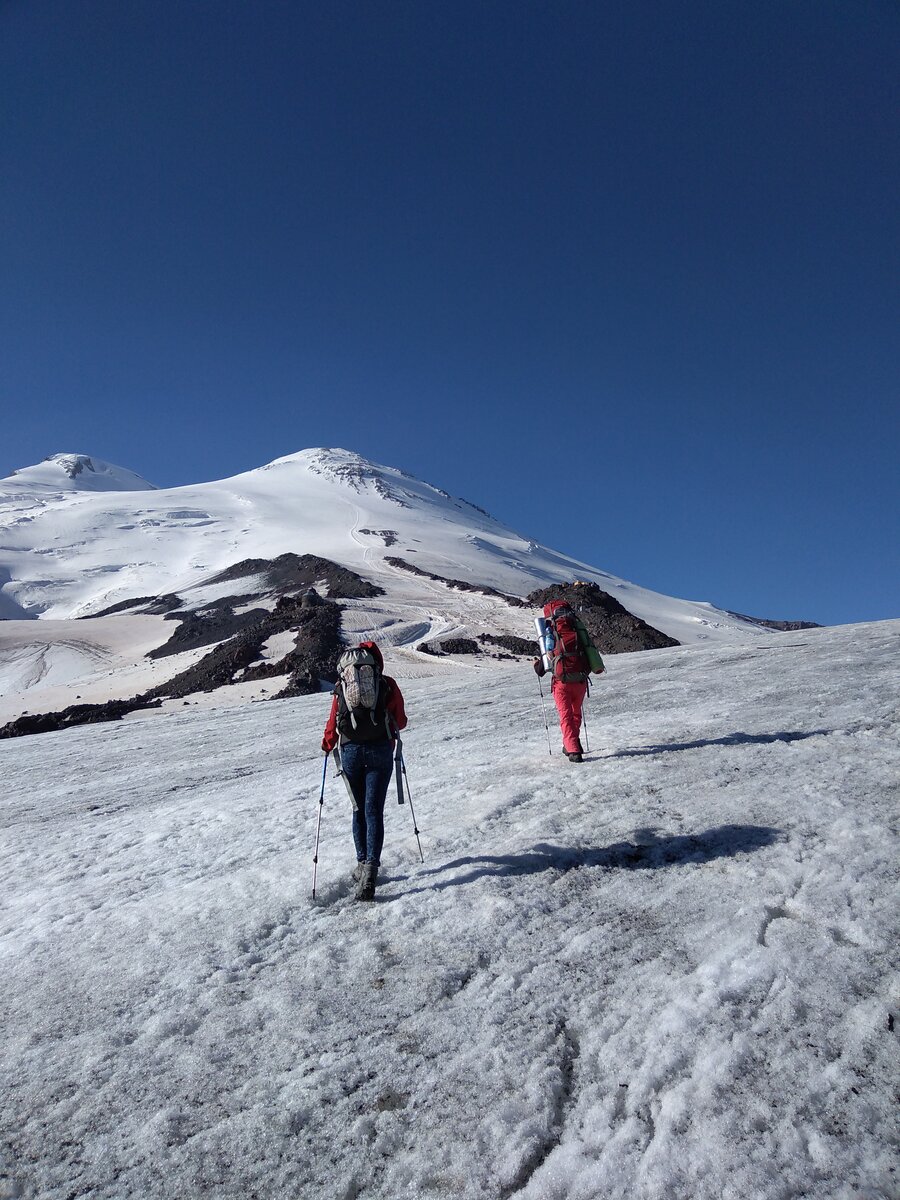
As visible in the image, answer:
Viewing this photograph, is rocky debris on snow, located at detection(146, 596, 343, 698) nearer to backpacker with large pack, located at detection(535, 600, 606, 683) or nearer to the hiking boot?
backpacker with large pack, located at detection(535, 600, 606, 683)

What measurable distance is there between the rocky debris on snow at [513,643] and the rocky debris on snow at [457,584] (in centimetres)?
1027

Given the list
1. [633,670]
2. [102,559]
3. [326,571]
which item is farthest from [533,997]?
[102,559]

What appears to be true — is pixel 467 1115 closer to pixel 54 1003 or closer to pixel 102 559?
pixel 54 1003

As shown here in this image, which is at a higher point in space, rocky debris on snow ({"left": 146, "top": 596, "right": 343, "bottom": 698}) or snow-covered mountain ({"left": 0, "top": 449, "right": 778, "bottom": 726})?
snow-covered mountain ({"left": 0, "top": 449, "right": 778, "bottom": 726})

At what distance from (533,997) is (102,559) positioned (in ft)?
411

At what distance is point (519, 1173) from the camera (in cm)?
273

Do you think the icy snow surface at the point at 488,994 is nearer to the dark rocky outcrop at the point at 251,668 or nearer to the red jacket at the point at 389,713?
the red jacket at the point at 389,713

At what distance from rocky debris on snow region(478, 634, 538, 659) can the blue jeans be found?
28.4 meters

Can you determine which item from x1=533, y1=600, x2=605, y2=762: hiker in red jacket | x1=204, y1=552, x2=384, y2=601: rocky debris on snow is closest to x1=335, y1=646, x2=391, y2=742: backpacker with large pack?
x1=533, y1=600, x2=605, y2=762: hiker in red jacket

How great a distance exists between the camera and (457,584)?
59.6 meters

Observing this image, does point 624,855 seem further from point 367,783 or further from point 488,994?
point 367,783

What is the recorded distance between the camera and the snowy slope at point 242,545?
87.2 metres

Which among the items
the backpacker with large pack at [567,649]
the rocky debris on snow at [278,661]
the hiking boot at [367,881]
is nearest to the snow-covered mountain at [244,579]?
the rocky debris on snow at [278,661]

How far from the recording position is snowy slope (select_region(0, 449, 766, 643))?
286ft
